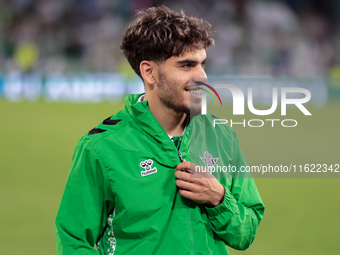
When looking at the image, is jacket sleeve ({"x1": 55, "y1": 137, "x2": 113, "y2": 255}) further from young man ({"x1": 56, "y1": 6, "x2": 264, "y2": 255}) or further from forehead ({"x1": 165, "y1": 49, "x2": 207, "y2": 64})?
forehead ({"x1": 165, "y1": 49, "x2": 207, "y2": 64})

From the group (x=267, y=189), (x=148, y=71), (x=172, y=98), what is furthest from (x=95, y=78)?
(x=172, y=98)

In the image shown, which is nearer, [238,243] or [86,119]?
[238,243]

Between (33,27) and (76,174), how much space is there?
53.5 ft

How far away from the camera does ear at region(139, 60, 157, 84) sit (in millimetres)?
1689

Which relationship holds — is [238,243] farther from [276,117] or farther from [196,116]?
[276,117]

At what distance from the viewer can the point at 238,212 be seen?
1.53 m

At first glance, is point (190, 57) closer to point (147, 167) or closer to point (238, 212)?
point (147, 167)

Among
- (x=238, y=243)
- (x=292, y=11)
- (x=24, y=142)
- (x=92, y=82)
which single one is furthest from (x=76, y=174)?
(x=292, y=11)

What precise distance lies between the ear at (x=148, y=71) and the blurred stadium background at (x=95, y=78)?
7.50 feet

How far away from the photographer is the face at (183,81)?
1.60m

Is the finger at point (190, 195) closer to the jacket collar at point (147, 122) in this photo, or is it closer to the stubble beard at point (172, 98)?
the jacket collar at point (147, 122)

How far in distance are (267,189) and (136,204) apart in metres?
4.12

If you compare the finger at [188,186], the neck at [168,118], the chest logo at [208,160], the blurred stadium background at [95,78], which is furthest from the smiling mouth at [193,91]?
the blurred stadium background at [95,78]

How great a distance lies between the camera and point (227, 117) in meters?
1.81
